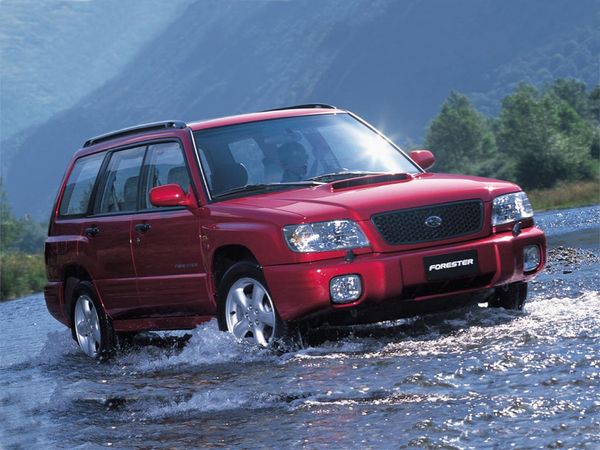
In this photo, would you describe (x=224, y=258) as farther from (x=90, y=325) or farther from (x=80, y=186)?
(x=80, y=186)

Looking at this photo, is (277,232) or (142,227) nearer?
(277,232)

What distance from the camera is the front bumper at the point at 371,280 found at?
7.46 meters

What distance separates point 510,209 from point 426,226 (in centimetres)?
77

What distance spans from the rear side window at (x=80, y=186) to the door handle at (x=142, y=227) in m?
1.29

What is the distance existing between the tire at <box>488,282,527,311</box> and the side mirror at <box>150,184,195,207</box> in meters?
2.30

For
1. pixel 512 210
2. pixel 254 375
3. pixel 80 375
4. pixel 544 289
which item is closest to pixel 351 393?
pixel 254 375

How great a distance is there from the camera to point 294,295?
7.54 metres

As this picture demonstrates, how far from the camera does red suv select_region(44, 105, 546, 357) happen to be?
754 centimetres

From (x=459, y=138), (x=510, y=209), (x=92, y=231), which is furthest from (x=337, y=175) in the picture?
(x=459, y=138)

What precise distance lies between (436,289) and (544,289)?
3234 millimetres

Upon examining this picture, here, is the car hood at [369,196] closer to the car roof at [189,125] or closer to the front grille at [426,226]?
the front grille at [426,226]

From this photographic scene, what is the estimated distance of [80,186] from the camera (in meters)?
10.7

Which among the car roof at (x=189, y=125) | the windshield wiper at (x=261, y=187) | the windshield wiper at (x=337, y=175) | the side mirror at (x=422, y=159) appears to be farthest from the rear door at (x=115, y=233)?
the side mirror at (x=422, y=159)

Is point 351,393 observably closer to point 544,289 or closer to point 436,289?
point 436,289
